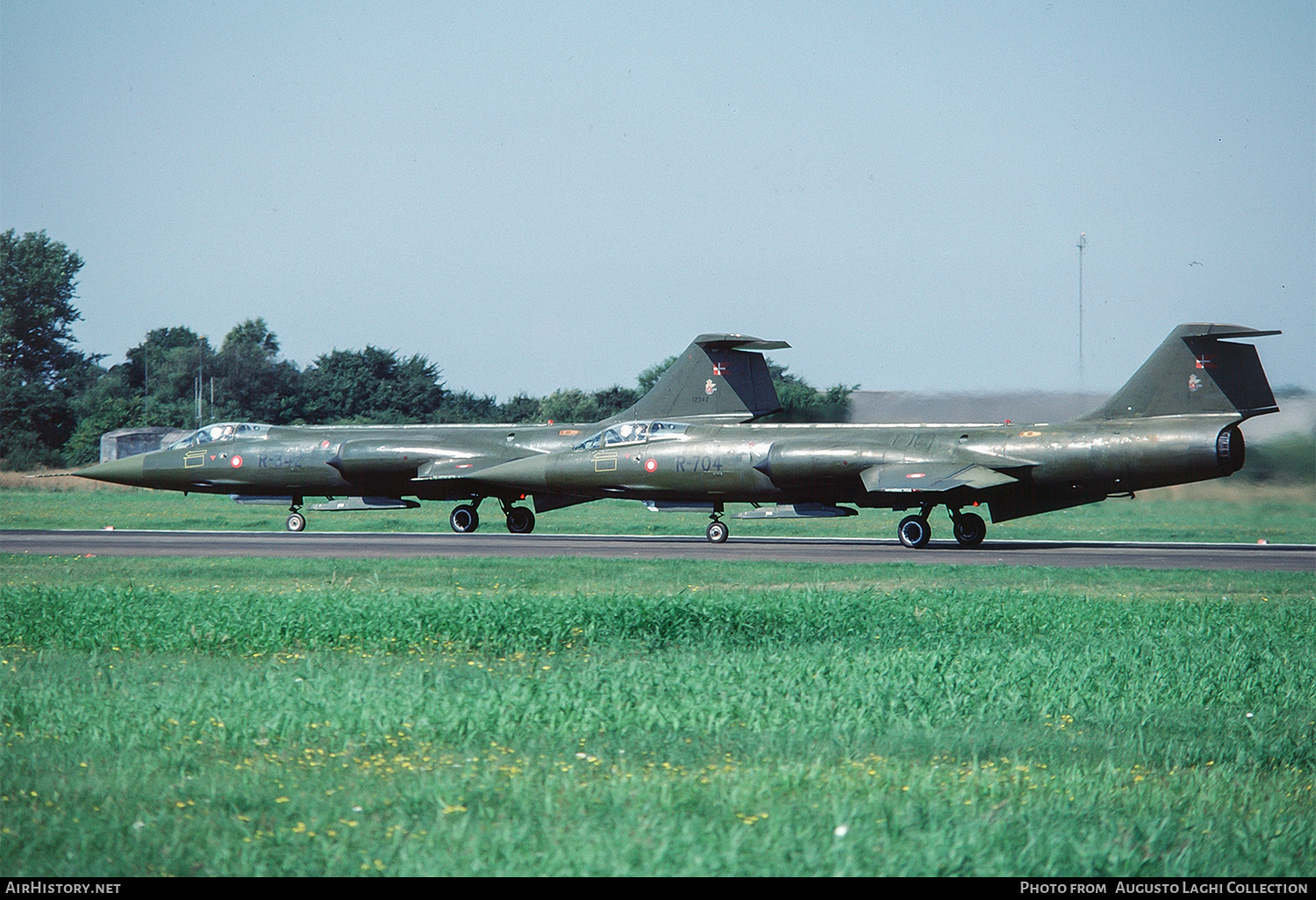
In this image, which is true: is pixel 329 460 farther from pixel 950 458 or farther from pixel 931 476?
pixel 950 458

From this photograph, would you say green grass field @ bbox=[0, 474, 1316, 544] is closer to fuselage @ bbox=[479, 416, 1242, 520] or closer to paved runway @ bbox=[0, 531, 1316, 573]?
paved runway @ bbox=[0, 531, 1316, 573]

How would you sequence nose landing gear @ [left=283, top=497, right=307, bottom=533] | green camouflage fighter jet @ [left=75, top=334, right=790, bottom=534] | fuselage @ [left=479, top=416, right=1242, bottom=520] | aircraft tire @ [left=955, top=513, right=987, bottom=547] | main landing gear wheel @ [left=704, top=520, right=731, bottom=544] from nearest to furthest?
fuselage @ [left=479, top=416, right=1242, bottom=520] < aircraft tire @ [left=955, top=513, right=987, bottom=547] < main landing gear wheel @ [left=704, top=520, right=731, bottom=544] < nose landing gear @ [left=283, top=497, right=307, bottom=533] < green camouflage fighter jet @ [left=75, top=334, right=790, bottom=534]

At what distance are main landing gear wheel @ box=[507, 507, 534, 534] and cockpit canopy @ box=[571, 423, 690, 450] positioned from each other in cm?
386

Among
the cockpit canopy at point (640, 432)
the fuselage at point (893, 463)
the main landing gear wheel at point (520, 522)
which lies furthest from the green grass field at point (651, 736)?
the main landing gear wheel at point (520, 522)

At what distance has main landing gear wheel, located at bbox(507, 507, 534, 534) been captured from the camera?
3241 centimetres

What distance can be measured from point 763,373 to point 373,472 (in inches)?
441

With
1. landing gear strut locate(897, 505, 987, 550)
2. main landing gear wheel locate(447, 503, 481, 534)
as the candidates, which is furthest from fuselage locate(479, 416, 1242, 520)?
main landing gear wheel locate(447, 503, 481, 534)

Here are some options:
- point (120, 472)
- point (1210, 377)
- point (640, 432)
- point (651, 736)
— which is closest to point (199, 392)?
point (120, 472)

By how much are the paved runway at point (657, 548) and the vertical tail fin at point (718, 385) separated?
4.33 meters

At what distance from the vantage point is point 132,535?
1146 inches

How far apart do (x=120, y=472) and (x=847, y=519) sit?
2262 centimetres

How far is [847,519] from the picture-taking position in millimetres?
40281

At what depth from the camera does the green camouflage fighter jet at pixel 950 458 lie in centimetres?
2517

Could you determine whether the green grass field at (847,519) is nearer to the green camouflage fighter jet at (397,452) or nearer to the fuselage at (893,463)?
the green camouflage fighter jet at (397,452)
